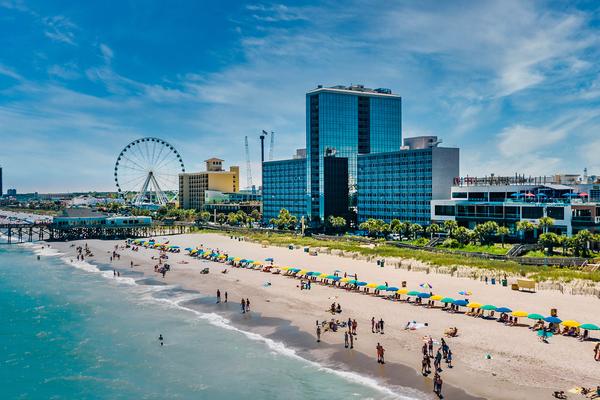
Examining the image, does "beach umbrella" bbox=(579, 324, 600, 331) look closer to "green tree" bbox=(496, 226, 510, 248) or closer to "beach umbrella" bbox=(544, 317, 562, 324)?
"beach umbrella" bbox=(544, 317, 562, 324)

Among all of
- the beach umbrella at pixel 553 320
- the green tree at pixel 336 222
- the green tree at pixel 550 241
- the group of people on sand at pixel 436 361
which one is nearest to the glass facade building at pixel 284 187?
the green tree at pixel 336 222

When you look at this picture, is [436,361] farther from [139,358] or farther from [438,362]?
[139,358]

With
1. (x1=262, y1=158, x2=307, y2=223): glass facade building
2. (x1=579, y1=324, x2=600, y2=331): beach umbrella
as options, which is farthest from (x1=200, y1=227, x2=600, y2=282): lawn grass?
(x1=262, y1=158, x2=307, y2=223): glass facade building

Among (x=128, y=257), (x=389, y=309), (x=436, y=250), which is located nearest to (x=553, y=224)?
(x=436, y=250)

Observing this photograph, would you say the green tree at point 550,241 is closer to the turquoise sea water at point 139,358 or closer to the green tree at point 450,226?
the green tree at point 450,226

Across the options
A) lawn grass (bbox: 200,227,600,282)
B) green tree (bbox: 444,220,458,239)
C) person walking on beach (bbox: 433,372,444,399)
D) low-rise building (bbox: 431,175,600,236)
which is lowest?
person walking on beach (bbox: 433,372,444,399)

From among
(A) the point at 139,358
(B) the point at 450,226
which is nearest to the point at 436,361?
(A) the point at 139,358
